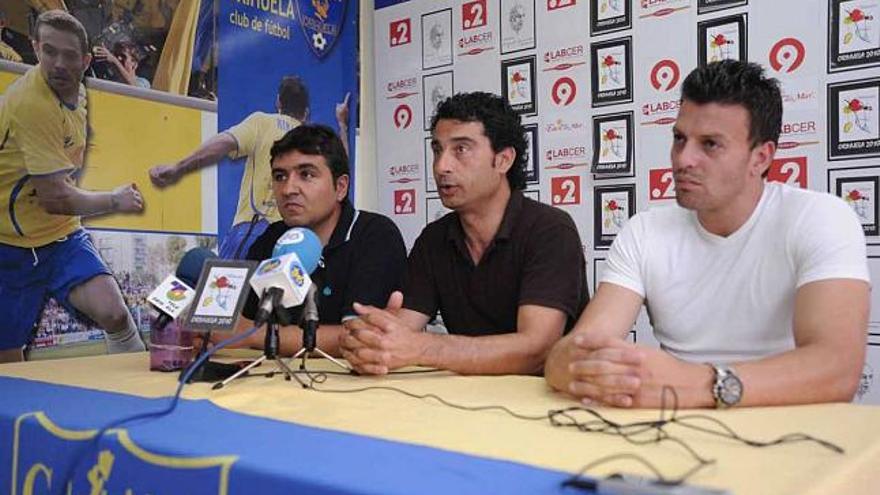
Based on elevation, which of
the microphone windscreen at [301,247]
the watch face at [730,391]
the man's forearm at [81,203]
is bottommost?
the watch face at [730,391]

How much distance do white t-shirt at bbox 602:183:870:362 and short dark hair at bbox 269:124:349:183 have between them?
1044mm

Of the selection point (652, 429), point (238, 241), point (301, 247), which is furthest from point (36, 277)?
point (652, 429)

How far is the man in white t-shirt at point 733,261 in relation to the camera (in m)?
1.29

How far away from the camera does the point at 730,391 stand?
1119 mm

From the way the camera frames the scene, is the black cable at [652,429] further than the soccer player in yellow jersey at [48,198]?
No

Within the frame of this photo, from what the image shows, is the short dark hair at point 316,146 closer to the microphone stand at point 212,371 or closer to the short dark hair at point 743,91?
the microphone stand at point 212,371

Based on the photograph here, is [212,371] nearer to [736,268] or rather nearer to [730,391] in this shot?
[730,391]

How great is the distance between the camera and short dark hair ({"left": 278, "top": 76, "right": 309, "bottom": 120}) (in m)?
3.11

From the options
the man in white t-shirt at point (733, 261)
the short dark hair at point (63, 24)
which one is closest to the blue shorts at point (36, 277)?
the short dark hair at point (63, 24)

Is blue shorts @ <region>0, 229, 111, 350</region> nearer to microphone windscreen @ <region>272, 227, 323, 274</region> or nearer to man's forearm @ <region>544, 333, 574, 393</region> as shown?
microphone windscreen @ <region>272, 227, 323, 274</region>

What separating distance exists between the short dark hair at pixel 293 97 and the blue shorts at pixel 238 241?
53 cm

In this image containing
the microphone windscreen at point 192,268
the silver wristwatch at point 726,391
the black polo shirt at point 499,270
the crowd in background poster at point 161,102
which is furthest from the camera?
the crowd in background poster at point 161,102

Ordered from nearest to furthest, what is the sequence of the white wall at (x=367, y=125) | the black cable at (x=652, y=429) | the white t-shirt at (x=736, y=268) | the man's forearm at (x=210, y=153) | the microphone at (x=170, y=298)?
1. the black cable at (x=652, y=429)
2. the white t-shirt at (x=736, y=268)
3. the microphone at (x=170, y=298)
4. the man's forearm at (x=210, y=153)
5. the white wall at (x=367, y=125)

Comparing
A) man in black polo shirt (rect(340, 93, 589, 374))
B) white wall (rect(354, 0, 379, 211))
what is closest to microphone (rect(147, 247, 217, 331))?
man in black polo shirt (rect(340, 93, 589, 374))
